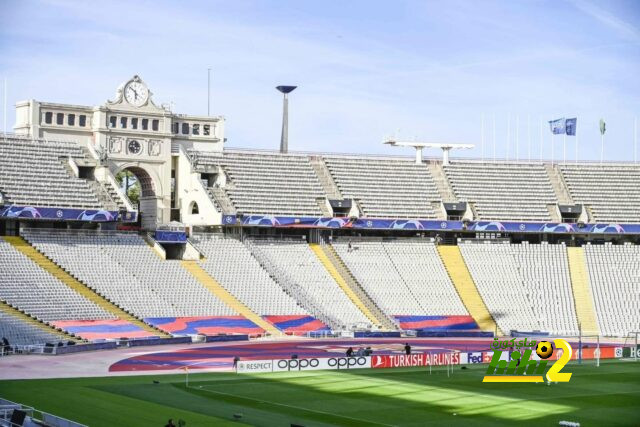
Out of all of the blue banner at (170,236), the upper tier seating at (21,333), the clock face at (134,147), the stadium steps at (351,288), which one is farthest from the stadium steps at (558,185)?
the upper tier seating at (21,333)

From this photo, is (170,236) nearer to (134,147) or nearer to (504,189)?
(134,147)

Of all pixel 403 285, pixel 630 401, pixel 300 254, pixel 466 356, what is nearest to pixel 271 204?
pixel 300 254

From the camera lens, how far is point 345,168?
103m

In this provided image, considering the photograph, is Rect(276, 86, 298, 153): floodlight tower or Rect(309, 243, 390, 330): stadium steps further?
Rect(276, 86, 298, 153): floodlight tower

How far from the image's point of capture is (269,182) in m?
98.4

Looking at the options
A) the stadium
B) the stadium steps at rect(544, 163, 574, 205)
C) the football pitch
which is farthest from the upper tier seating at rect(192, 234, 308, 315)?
the stadium steps at rect(544, 163, 574, 205)

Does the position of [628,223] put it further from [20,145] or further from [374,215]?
[20,145]

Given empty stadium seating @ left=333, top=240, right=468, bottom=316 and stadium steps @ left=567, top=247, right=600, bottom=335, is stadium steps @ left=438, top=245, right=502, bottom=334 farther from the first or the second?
stadium steps @ left=567, top=247, right=600, bottom=335

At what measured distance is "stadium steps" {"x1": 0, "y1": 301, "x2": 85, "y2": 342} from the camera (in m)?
71.6

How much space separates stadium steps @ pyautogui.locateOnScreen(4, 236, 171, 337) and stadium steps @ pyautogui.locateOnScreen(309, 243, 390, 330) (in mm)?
17890

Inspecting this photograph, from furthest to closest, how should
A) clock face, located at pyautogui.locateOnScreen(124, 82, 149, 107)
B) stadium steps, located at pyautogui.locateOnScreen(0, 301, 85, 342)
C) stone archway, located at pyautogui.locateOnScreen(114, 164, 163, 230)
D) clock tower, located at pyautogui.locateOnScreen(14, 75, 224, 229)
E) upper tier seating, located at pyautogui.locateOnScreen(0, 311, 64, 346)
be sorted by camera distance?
stone archway, located at pyautogui.locateOnScreen(114, 164, 163, 230) → clock face, located at pyautogui.locateOnScreen(124, 82, 149, 107) → clock tower, located at pyautogui.locateOnScreen(14, 75, 224, 229) → stadium steps, located at pyautogui.locateOnScreen(0, 301, 85, 342) → upper tier seating, located at pyautogui.locateOnScreen(0, 311, 64, 346)

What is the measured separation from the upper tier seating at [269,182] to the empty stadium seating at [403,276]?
17.2ft

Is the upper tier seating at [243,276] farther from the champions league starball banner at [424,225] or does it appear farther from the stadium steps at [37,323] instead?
the stadium steps at [37,323]

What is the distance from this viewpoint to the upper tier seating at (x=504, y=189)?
331 feet
